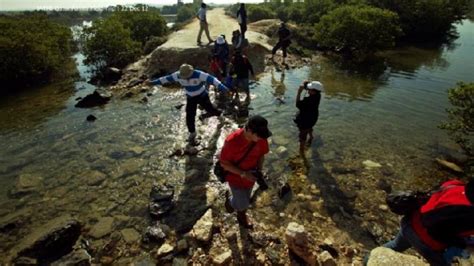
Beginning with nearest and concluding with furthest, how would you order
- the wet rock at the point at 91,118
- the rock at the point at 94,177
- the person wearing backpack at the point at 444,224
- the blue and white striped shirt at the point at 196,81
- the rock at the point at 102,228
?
1. the person wearing backpack at the point at 444,224
2. the rock at the point at 102,228
3. the rock at the point at 94,177
4. the blue and white striped shirt at the point at 196,81
5. the wet rock at the point at 91,118

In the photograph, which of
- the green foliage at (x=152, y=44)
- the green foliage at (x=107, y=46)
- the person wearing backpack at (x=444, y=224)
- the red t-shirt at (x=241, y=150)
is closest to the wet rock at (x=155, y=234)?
the red t-shirt at (x=241, y=150)

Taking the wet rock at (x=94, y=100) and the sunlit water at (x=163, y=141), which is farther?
the wet rock at (x=94, y=100)

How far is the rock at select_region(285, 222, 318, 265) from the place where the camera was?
16.2 ft

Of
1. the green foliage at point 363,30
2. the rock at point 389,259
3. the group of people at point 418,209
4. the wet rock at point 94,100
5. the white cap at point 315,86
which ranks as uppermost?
the green foliage at point 363,30

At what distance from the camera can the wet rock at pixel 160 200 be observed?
6.33 meters

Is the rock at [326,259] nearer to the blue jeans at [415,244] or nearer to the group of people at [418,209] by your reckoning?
the group of people at [418,209]

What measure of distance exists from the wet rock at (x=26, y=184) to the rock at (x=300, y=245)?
19.9 feet

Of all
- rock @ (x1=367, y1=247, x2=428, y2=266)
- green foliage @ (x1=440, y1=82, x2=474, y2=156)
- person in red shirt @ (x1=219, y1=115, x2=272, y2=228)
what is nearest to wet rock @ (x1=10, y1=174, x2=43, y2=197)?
person in red shirt @ (x1=219, y1=115, x2=272, y2=228)

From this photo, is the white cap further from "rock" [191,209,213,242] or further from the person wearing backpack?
the person wearing backpack

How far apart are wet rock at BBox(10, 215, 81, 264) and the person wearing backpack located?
218 inches

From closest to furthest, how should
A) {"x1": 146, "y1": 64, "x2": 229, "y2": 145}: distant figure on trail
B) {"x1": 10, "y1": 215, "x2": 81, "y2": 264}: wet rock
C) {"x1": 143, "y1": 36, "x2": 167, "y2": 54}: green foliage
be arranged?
{"x1": 10, "y1": 215, "x2": 81, "y2": 264}: wet rock, {"x1": 146, "y1": 64, "x2": 229, "y2": 145}: distant figure on trail, {"x1": 143, "y1": 36, "x2": 167, "y2": 54}: green foliage

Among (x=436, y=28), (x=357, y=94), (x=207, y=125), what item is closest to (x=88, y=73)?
(x=207, y=125)

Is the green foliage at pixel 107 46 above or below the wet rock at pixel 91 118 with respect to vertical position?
above

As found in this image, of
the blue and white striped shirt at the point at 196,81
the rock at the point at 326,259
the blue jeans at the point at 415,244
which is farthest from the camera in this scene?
the blue and white striped shirt at the point at 196,81
